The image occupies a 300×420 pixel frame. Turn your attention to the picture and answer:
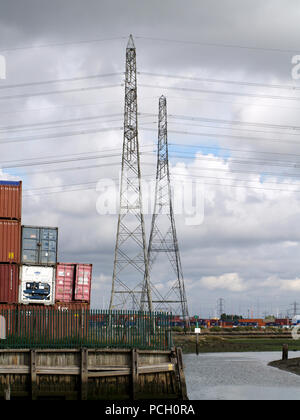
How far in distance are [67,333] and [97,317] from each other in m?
2.26

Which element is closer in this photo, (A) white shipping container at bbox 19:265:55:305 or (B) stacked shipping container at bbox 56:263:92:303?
(A) white shipping container at bbox 19:265:55:305

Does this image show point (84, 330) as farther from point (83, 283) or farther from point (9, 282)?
point (83, 283)

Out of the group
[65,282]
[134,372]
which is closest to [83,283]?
[65,282]

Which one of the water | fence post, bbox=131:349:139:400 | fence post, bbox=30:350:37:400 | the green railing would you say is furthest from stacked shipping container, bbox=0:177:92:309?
fence post, bbox=131:349:139:400

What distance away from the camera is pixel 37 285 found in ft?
163

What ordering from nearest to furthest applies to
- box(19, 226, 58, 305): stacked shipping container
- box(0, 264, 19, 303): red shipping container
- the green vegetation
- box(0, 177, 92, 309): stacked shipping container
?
box(0, 264, 19, 303): red shipping container < box(0, 177, 92, 309): stacked shipping container < box(19, 226, 58, 305): stacked shipping container < the green vegetation

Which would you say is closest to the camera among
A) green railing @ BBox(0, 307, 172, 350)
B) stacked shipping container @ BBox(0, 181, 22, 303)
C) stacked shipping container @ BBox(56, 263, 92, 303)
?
green railing @ BBox(0, 307, 172, 350)

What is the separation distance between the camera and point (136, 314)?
39156mm

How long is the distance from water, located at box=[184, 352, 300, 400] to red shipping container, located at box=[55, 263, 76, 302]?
43.7ft

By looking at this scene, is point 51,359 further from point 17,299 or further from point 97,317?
point 17,299

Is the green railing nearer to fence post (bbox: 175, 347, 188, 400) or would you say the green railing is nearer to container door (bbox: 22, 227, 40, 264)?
fence post (bbox: 175, 347, 188, 400)

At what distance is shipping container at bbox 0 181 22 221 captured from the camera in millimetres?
47594
